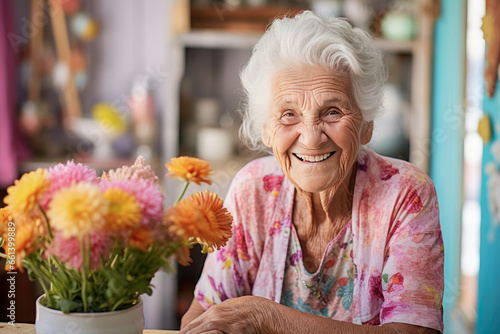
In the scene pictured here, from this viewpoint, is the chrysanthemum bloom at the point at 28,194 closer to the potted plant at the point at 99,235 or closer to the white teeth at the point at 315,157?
the potted plant at the point at 99,235

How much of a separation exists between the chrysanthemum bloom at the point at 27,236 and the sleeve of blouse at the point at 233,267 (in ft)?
2.10

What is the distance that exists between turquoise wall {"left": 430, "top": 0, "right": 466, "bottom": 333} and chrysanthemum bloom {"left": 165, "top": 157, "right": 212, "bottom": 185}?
2.26 meters

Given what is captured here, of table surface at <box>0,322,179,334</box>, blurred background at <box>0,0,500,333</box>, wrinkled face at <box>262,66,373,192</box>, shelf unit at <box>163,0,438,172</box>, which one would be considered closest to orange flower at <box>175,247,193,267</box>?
table surface at <box>0,322,179,334</box>

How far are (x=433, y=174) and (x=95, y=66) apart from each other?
2195 mm

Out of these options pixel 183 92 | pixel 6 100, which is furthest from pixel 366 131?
pixel 6 100

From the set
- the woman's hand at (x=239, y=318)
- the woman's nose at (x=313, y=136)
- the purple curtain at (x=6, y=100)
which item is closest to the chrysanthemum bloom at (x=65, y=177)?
the woman's hand at (x=239, y=318)

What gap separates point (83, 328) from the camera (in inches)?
30.2

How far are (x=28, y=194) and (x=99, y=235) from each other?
0.10 meters

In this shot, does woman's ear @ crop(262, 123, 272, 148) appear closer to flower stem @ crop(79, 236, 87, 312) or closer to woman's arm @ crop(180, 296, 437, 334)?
woman's arm @ crop(180, 296, 437, 334)

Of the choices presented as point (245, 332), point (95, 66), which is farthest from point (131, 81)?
point (245, 332)

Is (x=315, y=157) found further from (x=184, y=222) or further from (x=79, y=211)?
(x=79, y=211)

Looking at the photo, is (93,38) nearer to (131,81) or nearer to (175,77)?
(131,81)

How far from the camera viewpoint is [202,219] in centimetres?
78

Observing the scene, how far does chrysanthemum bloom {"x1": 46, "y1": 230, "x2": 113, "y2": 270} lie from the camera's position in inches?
28.0
